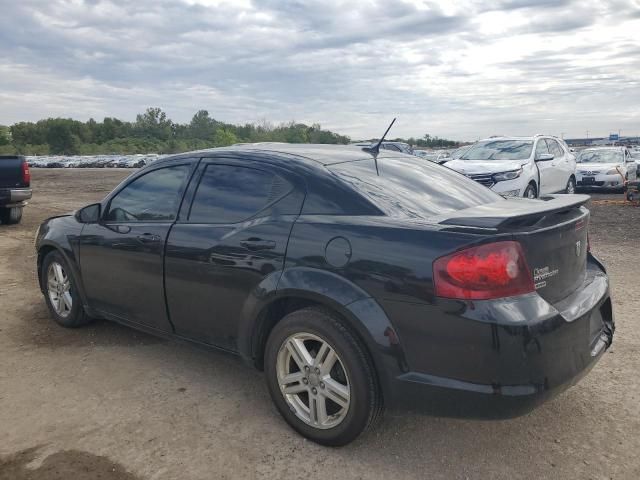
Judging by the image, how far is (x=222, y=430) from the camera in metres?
3.24

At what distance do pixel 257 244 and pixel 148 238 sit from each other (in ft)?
3.47

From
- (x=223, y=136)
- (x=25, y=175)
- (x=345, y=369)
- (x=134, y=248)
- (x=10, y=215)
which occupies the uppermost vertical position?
(x=223, y=136)

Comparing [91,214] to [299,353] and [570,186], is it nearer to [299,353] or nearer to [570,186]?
[299,353]

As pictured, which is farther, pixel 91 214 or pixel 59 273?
pixel 59 273

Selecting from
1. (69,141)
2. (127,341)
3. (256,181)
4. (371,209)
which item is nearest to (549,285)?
(371,209)

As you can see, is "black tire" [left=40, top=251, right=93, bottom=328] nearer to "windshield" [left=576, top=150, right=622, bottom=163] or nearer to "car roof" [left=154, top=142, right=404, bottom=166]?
"car roof" [left=154, top=142, right=404, bottom=166]

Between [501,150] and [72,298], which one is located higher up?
[501,150]

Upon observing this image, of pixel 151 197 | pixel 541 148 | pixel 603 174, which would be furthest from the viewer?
pixel 603 174

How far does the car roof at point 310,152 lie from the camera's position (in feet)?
11.6

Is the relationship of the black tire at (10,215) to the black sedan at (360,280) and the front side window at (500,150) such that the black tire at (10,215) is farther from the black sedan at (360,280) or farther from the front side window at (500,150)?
the front side window at (500,150)

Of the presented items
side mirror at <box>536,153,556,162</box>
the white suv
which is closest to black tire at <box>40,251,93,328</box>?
the white suv

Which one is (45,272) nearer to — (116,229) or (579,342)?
(116,229)

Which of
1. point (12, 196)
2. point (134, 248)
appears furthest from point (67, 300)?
point (12, 196)

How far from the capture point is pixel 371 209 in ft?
9.82
